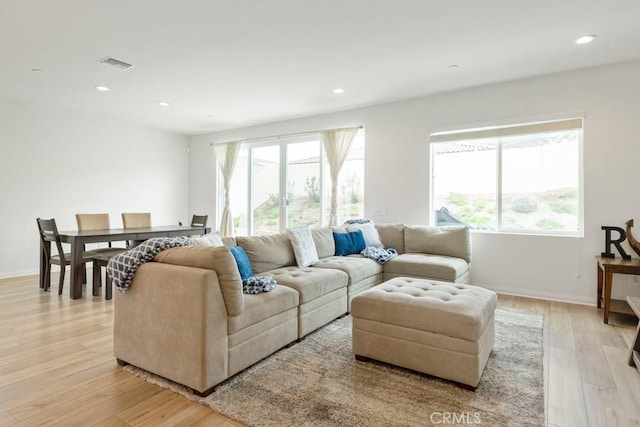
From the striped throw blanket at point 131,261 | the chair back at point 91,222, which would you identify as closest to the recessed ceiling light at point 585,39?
the striped throw blanket at point 131,261

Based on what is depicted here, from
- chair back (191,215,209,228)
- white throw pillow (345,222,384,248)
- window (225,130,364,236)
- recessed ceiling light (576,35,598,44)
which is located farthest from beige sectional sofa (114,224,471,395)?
recessed ceiling light (576,35,598,44)

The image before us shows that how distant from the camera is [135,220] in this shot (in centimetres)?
543

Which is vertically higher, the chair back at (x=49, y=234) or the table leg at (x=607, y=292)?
the chair back at (x=49, y=234)

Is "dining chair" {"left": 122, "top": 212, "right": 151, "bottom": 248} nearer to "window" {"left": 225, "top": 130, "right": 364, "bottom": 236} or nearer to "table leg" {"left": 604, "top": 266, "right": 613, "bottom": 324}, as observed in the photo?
"window" {"left": 225, "top": 130, "right": 364, "bottom": 236}

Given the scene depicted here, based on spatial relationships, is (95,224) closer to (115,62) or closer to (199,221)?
(199,221)

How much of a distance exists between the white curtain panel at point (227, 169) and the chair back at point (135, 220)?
1601 mm

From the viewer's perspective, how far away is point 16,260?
5.15 m

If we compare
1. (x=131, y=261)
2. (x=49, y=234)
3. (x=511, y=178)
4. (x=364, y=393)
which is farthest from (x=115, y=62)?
(x=511, y=178)

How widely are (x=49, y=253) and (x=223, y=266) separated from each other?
3724mm

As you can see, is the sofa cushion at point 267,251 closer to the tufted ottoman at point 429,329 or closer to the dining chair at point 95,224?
the tufted ottoman at point 429,329

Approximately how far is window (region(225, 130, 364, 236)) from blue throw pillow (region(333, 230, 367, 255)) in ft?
3.88

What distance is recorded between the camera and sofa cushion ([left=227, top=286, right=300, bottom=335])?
212 cm

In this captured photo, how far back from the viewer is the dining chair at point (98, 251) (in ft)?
13.5

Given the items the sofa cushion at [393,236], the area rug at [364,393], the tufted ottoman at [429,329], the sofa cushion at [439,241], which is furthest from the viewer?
the sofa cushion at [393,236]
